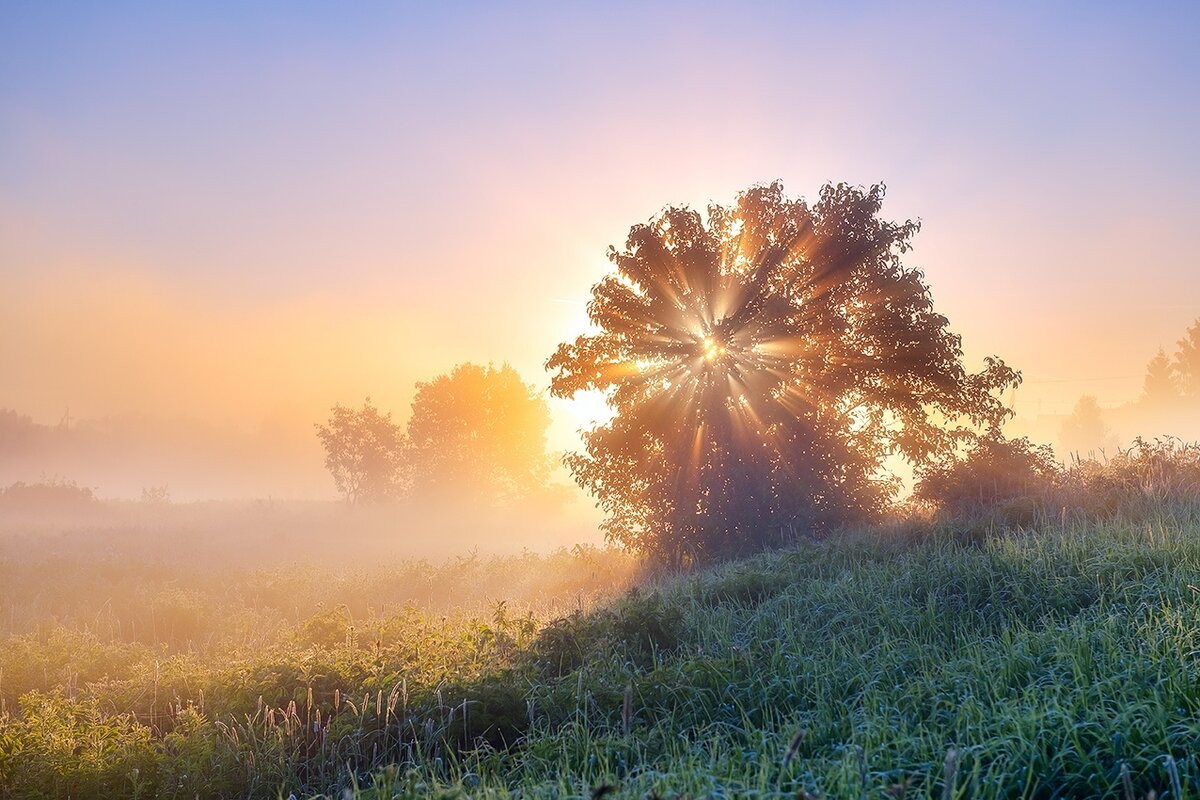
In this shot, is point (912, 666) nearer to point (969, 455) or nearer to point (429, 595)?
point (969, 455)

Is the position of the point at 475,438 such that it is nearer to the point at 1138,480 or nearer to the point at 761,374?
the point at 761,374

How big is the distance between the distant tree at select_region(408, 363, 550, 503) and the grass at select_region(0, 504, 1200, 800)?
36.5 m

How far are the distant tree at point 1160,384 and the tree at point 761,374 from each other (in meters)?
72.9

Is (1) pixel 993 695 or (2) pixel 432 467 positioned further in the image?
(2) pixel 432 467

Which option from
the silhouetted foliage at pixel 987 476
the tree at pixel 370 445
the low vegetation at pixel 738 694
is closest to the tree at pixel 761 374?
the silhouetted foliage at pixel 987 476

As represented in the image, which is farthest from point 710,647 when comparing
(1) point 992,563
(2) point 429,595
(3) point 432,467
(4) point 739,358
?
(3) point 432,467

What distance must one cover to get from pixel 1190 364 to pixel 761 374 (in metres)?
73.0

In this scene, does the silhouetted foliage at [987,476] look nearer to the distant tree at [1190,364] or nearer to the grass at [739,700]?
the grass at [739,700]

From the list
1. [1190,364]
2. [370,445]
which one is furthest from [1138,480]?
[1190,364]

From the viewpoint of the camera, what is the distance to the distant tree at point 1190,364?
220ft

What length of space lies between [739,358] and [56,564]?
20088 mm

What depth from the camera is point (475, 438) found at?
47.1 meters

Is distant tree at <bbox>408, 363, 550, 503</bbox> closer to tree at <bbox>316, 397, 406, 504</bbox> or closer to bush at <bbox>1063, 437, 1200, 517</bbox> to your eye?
tree at <bbox>316, 397, 406, 504</bbox>

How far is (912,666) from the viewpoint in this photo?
603 cm
